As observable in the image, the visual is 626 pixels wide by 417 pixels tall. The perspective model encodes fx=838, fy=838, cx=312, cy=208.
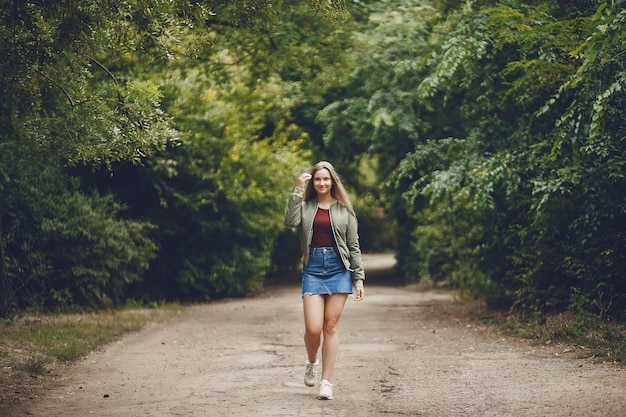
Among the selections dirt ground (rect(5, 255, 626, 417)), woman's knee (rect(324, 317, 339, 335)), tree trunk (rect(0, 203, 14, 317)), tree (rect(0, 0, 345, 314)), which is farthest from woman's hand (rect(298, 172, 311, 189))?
tree trunk (rect(0, 203, 14, 317))

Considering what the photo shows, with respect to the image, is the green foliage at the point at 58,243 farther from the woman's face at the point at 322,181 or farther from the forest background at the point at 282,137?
the woman's face at the point at 322,181

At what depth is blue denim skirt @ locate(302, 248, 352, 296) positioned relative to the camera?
307 inches

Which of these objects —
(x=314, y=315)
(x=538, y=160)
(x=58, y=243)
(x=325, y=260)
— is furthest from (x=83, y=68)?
(x=58, y=243)

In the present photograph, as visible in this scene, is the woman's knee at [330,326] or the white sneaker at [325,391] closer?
the white sneaker at [325,391]

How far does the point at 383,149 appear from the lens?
2331cm

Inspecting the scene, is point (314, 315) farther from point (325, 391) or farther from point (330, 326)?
point (325, 391)

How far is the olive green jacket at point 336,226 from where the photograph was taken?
7.87m

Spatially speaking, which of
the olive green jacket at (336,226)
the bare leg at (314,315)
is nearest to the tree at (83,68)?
the olive green jacket at (336,226)

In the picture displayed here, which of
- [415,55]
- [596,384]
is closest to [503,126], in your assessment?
[415,55]

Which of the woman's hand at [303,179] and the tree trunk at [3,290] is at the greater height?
the woman's hand at [303,179]

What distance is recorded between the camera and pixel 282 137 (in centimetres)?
2339

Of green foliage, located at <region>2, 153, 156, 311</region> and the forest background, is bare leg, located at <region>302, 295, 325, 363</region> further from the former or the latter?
green foliage, located at <region>2, 153, 156, 311</region>

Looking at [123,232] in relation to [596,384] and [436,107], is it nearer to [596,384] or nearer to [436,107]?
[436,107]

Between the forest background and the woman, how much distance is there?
257 cm
